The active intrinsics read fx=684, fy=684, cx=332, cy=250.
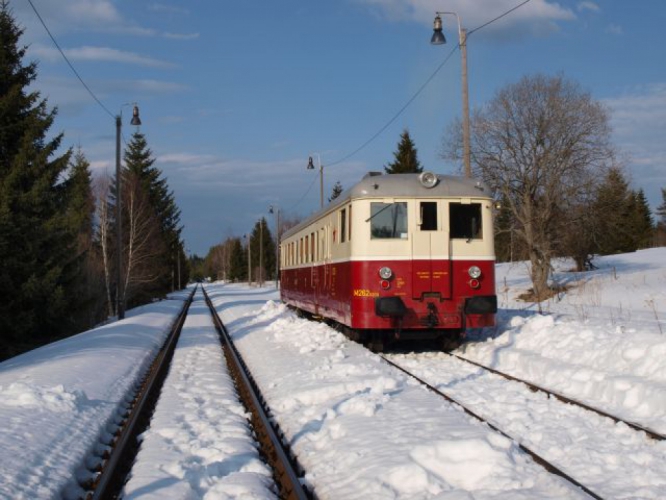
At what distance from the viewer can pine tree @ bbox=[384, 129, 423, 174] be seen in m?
47.4

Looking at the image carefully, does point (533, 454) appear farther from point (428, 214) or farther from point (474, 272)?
point (428, 214)

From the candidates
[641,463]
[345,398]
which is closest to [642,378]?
[641,463]

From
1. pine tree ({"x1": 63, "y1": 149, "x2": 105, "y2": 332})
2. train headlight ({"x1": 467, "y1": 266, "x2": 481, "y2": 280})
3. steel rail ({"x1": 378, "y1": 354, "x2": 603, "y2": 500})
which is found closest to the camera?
steel rail ({"x1": 378, "y1": 354, "x2": 603, "y2": 500})

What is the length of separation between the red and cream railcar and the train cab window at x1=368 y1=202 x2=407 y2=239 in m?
0.02

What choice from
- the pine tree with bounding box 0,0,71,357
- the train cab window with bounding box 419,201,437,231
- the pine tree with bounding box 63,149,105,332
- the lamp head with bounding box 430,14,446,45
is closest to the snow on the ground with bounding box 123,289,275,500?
the train cab window with bounding box 419,201,437,231

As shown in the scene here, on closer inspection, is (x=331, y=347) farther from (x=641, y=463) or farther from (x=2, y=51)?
(x=2, y=51)

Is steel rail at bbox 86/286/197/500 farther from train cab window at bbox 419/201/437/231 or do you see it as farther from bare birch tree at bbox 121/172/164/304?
bare birch tree at bbox 121/172/164/304

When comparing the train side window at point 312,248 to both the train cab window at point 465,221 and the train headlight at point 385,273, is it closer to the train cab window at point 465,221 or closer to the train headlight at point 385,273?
the train headlight at point 385,273

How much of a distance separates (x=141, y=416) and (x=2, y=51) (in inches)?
738

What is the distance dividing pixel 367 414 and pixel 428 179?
20.3 feet

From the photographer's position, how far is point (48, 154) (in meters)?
A: 23.4

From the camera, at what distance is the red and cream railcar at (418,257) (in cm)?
1208

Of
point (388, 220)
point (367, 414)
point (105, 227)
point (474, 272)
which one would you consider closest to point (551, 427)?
point (367, 414)

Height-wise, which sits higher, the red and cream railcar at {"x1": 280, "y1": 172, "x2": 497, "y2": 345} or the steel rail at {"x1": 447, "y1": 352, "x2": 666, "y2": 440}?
the red and cream railcar at {"x1": 280, "y1": 172, "x2": 497, "y2": 345}
